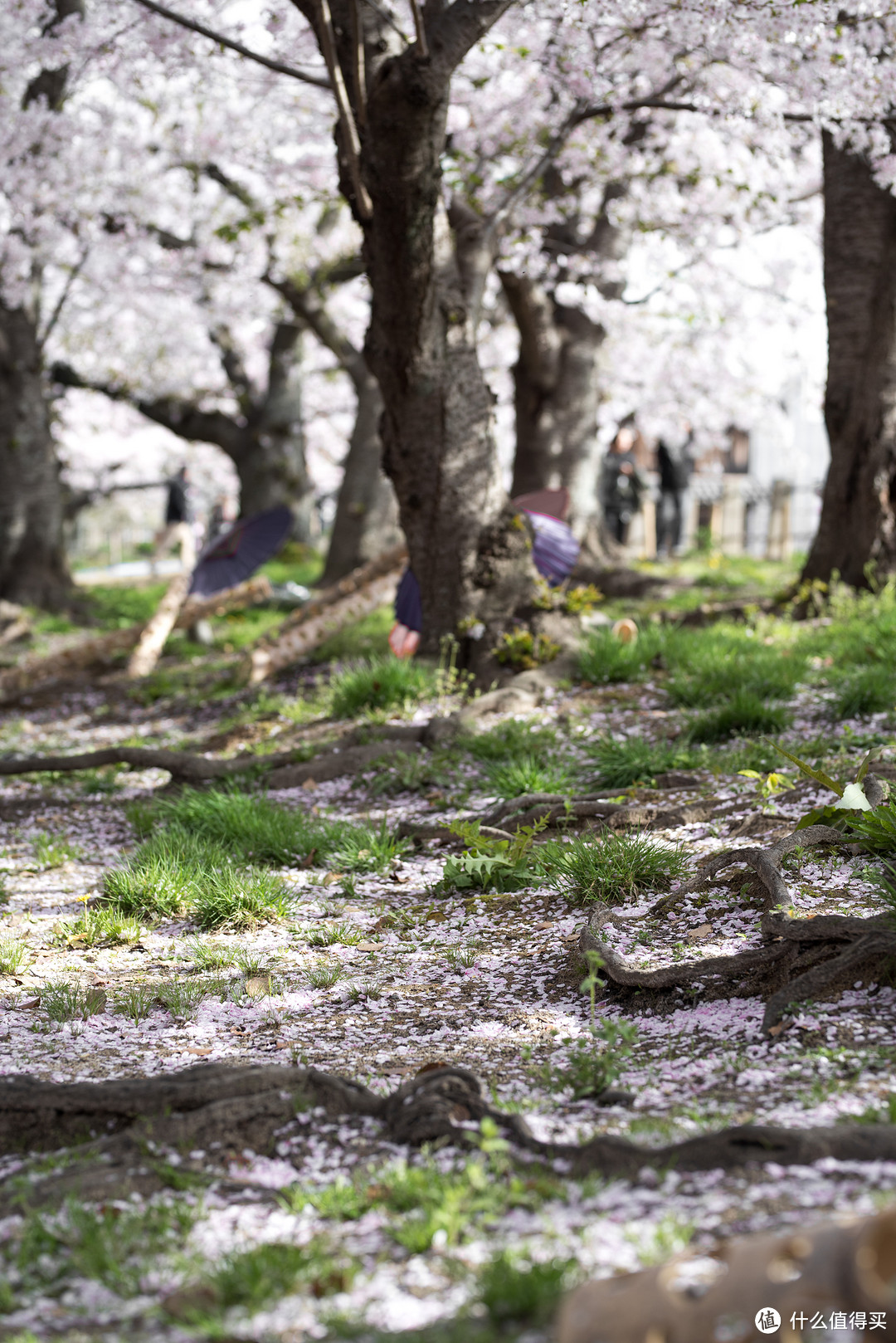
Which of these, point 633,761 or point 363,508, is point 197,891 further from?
point 363,508

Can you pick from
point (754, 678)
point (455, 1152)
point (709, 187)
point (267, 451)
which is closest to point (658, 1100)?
point (455, 1152)

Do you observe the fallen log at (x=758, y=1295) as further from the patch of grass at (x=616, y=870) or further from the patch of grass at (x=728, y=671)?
the patch of grass at (x=728, y=671)

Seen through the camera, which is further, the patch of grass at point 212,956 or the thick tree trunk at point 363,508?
the thick tree trunk at point 363,508

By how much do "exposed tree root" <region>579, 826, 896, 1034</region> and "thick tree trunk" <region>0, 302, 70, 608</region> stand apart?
12.5 meters

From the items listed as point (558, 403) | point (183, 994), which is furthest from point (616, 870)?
point (558, 403)

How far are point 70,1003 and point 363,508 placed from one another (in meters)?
10.7

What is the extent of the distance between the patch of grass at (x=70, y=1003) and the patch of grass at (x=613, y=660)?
14.7ft

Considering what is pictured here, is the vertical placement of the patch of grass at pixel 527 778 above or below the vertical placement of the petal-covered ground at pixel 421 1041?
above

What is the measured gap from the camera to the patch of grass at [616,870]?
454 centimetres

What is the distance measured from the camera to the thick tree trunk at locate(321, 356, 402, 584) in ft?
45.8

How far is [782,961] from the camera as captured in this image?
355cm

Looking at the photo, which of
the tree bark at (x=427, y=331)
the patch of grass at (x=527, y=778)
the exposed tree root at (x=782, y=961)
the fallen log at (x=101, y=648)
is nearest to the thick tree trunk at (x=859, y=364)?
the tree bark at (x=427, y=331)

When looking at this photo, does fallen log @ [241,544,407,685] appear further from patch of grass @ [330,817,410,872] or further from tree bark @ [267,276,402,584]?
patch of grass @ [330,817,410,872]

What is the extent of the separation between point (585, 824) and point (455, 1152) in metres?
2.73
